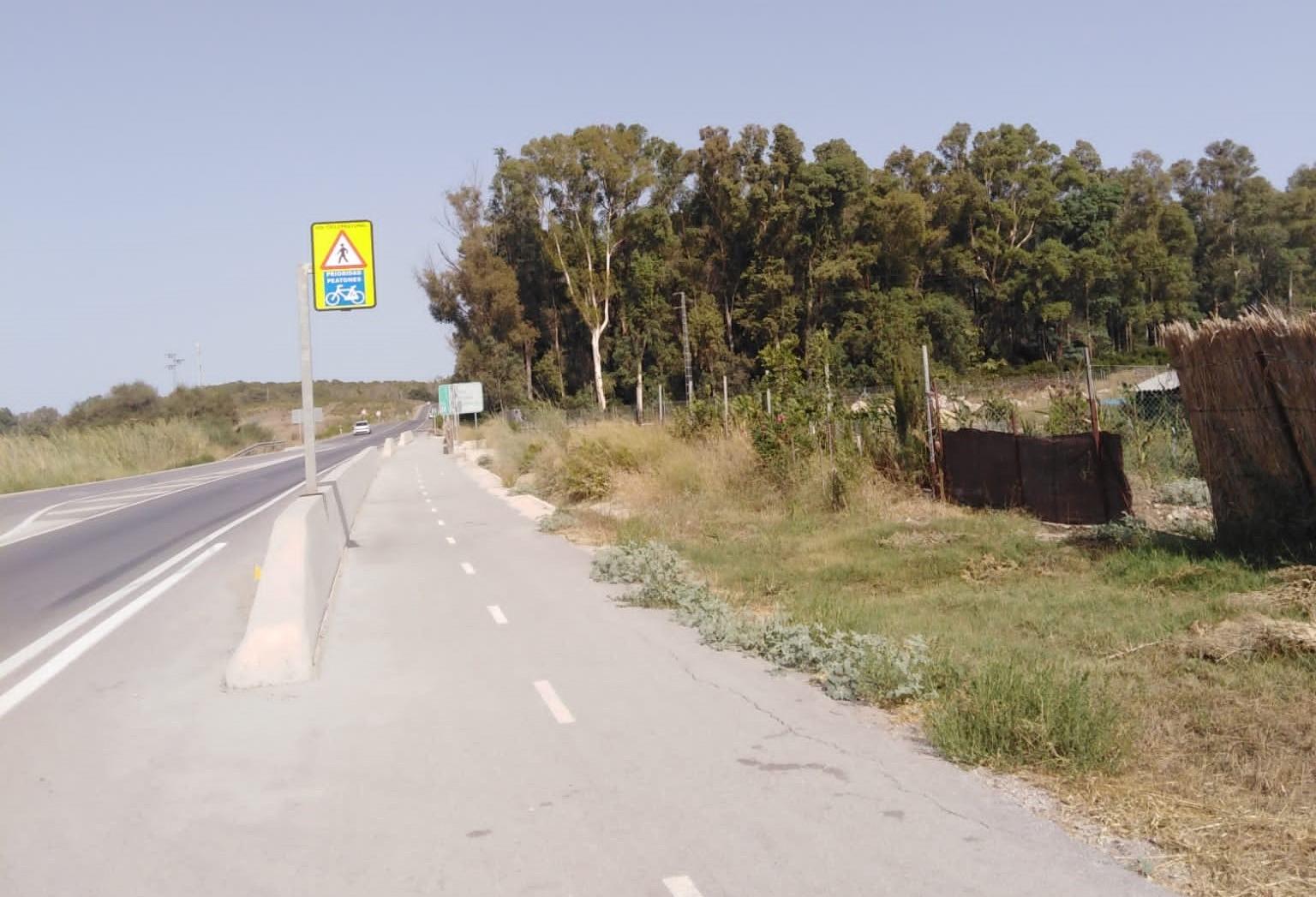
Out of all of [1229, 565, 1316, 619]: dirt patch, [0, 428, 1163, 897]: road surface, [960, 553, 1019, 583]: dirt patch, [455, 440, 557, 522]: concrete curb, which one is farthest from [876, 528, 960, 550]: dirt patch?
[455, 440, 557, 522]: concrete curb

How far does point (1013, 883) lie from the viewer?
471 cm

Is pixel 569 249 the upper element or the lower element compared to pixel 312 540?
upper

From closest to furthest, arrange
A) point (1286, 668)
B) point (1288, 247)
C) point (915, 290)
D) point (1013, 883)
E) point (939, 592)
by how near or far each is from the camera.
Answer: point (1013, 883), point (1286, 668), point (939, 592), point (915, 290), point (1288, 247)

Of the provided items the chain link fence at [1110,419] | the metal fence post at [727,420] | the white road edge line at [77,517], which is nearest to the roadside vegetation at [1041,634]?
the chain link fence at [1110,419]

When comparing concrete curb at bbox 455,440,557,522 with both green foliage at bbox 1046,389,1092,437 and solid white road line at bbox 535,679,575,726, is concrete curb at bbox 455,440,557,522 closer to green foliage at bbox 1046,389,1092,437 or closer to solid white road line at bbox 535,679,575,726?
green foliage at bbox 1046,389,1092,437

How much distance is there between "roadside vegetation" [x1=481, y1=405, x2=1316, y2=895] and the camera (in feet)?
18.2

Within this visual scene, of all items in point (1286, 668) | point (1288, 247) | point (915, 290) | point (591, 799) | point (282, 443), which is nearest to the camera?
point (591, 799)

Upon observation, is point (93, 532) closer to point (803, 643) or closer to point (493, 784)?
point (803, 643)

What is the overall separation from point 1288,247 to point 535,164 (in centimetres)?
4863

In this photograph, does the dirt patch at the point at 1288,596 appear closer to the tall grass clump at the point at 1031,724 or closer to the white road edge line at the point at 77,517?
the tall grass clump at the point at 1031,724

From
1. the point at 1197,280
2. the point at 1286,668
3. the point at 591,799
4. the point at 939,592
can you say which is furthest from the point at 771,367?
the point at 1197,280

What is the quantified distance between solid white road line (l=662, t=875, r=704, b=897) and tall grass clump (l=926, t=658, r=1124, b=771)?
2.15 meters

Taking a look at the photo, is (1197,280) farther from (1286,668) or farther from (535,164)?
(1286,668)

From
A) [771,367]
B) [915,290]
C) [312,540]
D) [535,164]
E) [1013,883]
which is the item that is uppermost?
[535,164]
